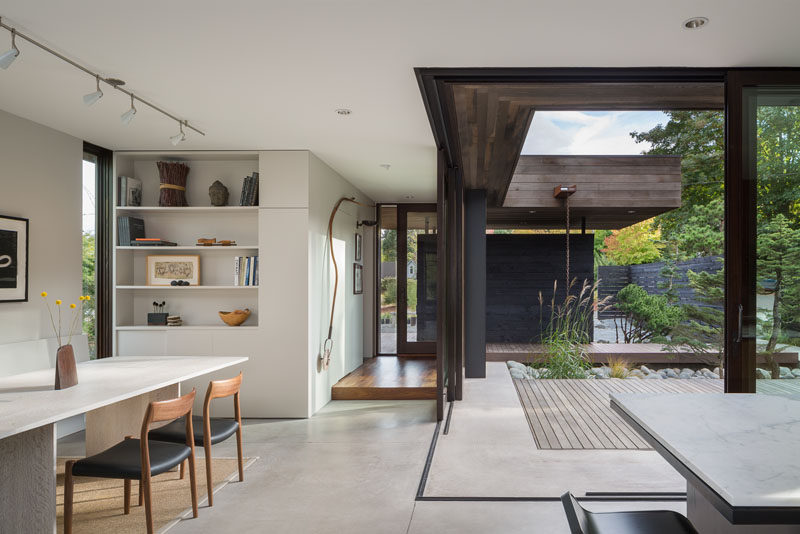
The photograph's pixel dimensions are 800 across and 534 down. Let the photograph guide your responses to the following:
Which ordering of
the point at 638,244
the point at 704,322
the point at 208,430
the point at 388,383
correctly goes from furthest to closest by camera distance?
the point at 638,244
the point at 704,322
the point at 388,383
the point at 208,430

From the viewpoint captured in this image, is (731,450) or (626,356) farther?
(626,356)

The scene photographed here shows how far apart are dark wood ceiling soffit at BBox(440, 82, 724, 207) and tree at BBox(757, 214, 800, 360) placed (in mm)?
947

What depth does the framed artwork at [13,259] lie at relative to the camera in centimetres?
409

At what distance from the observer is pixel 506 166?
5473 millimetres

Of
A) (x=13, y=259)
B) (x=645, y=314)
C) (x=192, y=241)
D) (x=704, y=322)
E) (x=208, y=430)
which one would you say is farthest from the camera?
(x=645, y=314)

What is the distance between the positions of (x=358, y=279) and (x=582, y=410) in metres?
3.55

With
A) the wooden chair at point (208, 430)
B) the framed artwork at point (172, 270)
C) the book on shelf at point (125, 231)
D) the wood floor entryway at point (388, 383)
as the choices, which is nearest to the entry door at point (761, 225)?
the wooden chair at point (208, 430)

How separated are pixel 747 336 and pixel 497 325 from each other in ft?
22.9

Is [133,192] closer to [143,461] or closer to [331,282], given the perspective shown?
[331,282]

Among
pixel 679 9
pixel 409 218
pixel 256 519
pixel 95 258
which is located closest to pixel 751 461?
pixel 679 9

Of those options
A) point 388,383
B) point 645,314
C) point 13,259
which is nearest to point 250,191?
point 13,259

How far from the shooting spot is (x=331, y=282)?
6188mm

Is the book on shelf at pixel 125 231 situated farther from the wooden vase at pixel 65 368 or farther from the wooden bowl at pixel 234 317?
the wooden vase at pixel 65 368

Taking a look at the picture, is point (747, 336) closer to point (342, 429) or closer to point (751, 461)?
point (751, 461)
